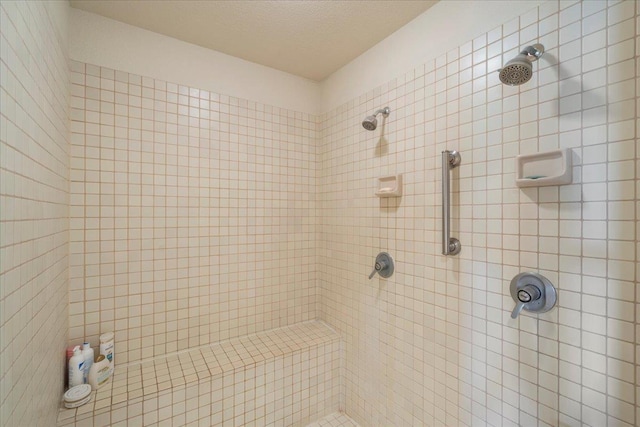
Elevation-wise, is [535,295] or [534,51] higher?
[534,51]

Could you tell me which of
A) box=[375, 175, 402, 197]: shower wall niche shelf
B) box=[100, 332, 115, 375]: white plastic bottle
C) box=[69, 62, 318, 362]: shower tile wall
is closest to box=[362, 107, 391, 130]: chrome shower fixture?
box=[375, 175, 402, 197]: shower wall niche shelf

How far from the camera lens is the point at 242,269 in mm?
1775

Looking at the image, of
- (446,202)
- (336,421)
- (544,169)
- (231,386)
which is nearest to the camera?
(544,169)

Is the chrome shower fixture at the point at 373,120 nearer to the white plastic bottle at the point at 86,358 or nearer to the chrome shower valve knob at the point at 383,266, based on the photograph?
the chrome shower valve knob at the point at 383,266

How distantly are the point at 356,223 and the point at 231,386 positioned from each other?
1.16m

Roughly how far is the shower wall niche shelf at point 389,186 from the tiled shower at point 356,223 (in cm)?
5

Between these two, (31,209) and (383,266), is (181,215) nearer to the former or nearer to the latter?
(31,209)

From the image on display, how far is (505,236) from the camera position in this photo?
1023 mm

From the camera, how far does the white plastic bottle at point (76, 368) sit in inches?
48.1

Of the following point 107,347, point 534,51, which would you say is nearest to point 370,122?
point 534,51

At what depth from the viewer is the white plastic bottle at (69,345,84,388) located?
1223 millimetres

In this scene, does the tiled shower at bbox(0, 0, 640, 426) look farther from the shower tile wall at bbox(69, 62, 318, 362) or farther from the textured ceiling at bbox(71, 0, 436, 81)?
the textured ceiling at bbox(71, 0, 436, 81)

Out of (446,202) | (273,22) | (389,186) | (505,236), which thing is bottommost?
(505,236)

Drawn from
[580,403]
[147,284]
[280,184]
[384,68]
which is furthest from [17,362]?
[384,68]
